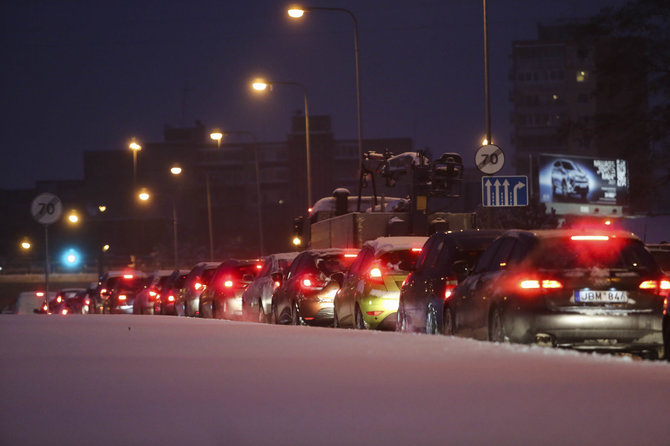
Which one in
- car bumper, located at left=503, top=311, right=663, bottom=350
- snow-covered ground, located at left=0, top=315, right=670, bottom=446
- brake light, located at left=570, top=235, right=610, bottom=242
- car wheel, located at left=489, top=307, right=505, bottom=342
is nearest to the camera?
snow-covered ground, located at left=0, top=315, right=670, bottom=446

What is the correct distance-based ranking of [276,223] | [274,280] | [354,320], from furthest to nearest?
[276,223] < [274,280] < [354,320]

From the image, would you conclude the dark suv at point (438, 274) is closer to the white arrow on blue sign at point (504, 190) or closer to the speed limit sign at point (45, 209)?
the white arrow on blue sign at point (504, 190)

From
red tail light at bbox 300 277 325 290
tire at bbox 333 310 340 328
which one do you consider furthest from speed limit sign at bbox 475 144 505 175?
tire at bbox 333 310 340 328

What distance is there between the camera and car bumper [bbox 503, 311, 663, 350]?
44.3 ft

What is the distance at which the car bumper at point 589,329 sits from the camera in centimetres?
1351

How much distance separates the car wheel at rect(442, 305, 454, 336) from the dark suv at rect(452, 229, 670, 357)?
7.23ft

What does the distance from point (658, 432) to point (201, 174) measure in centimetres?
15062

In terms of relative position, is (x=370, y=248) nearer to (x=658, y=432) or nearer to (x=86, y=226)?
(x=658, y=432)

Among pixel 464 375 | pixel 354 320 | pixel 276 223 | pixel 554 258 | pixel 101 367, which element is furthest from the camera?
pixel 276 223

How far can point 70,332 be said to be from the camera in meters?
12.7

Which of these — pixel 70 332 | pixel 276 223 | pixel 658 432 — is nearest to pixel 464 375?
pixel 658 432

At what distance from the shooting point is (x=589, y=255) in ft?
45.1

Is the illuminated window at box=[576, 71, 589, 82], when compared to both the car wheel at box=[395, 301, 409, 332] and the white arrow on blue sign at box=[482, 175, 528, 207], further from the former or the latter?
the car wheel at box=[395, 301, 409, 332]

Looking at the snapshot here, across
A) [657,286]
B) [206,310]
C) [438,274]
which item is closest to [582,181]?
[206,310]
